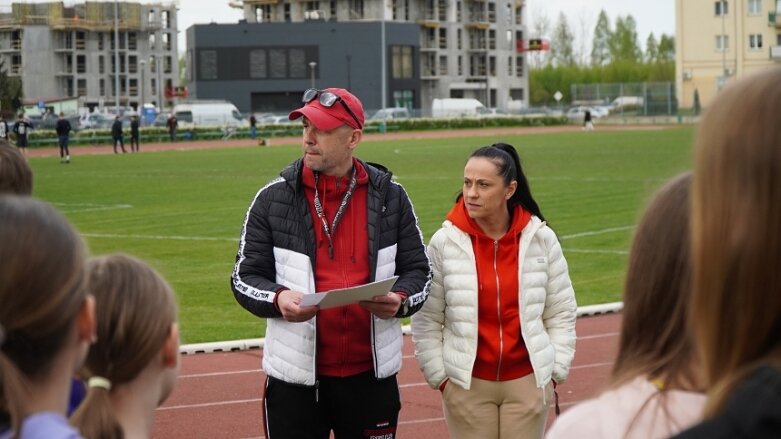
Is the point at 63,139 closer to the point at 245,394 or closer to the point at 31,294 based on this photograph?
the point at 245,394

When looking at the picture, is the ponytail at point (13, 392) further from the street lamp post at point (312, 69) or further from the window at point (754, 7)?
the window at point (754, 7)

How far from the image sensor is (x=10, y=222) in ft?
7.61

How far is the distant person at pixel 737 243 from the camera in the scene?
1892 millimetres

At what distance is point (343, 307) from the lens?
5426 millimetres

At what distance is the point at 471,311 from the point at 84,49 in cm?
12602

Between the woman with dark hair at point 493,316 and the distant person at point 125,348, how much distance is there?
9.59ft

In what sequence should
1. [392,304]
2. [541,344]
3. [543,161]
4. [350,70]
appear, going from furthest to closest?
[350,70]
[543,161]
[541,344]
[392,304]

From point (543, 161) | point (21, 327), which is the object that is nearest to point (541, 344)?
point (21, 327)

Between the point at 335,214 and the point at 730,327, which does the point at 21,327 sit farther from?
the point at 335,214

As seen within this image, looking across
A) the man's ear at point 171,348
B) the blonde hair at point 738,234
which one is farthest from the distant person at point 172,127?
the blonde hair at point 738,234

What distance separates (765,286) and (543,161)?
3774cm

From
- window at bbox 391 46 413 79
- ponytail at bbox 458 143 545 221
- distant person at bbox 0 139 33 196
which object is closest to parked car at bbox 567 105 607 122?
window at bbox 391 46 413 79

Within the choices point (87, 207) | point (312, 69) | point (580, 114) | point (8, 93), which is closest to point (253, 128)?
point (8, 93)

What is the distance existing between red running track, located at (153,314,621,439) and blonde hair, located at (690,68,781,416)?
5479mm
